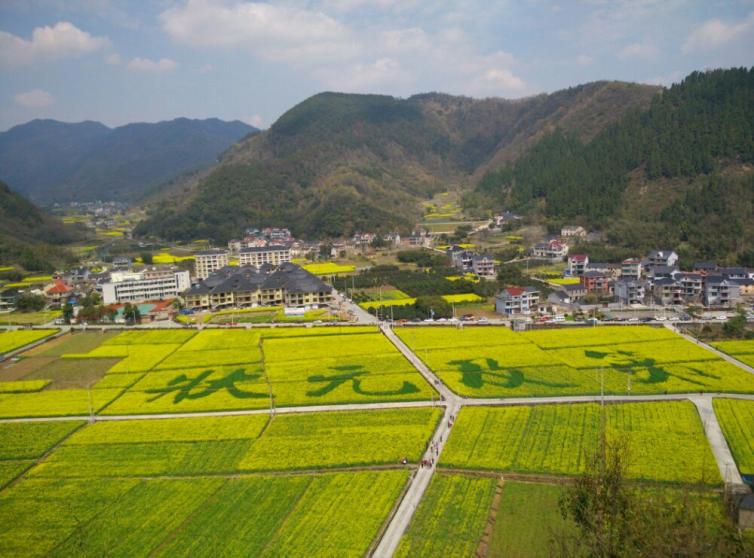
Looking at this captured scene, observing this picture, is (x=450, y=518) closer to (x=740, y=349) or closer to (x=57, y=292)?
(x=740, y=349)

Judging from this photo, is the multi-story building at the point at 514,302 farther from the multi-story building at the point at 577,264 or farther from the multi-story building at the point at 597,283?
the multi-story building at the point at 577,264

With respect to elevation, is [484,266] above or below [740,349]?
above

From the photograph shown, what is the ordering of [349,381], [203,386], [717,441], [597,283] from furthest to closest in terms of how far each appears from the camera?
[597,283]
[203,386]
[349,381]
[717,441]

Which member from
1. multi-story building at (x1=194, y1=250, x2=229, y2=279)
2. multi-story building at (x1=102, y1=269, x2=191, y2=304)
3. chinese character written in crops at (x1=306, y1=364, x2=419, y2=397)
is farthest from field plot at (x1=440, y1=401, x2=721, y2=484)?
multi-story building at (x1=194, y1=250, x2=229, y2=279)

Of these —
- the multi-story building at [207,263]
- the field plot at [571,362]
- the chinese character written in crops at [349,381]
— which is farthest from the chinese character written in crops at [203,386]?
the multi-story building at [207,263]

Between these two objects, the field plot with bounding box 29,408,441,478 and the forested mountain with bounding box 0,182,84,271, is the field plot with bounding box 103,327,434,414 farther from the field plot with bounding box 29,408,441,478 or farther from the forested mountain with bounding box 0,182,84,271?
the forested mountain with bounding box 0,182,84,271

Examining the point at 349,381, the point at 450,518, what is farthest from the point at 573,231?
the point at 450,518

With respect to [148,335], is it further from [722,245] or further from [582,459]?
[722,245]
